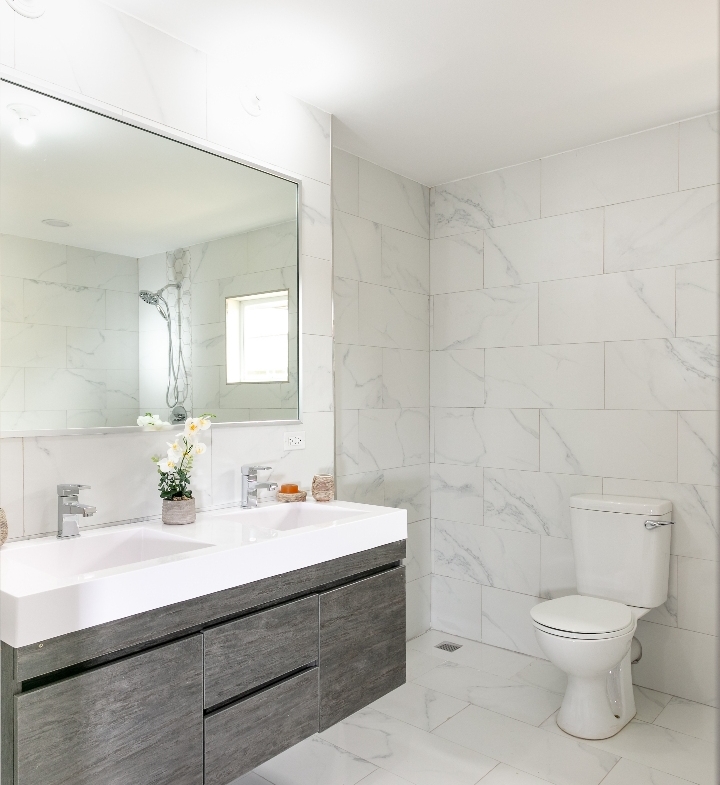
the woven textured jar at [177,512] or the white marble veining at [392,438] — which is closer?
the woven textured jar at [177,512]

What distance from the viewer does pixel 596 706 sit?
8.18 feet

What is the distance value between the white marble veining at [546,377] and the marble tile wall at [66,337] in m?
1.94

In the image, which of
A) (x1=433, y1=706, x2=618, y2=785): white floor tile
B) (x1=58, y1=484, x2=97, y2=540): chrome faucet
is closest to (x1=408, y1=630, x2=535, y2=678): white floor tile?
(x1=433, y1=706, x2=618, y2=785): white floor tile

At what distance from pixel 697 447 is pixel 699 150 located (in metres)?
1.27

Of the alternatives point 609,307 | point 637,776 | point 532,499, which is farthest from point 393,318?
point 637,776

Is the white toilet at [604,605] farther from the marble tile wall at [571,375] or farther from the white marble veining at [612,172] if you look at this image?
the white marble veining at [612,172]

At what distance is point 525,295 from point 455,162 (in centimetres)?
77

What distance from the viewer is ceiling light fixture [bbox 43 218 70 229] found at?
6.06 feet

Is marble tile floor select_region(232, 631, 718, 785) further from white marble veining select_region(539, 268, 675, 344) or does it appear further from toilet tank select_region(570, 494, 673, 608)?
white marble veining select_region(539, 268, 675, 344)

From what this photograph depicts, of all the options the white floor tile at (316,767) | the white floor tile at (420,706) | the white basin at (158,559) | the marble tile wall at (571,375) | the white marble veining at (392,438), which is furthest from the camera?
the white marble veining at (392,438)

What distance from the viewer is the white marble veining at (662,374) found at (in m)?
2.72

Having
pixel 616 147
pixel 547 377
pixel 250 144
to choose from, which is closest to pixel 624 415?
pixel 547 377

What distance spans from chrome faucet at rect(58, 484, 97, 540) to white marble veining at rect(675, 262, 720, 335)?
2.44m

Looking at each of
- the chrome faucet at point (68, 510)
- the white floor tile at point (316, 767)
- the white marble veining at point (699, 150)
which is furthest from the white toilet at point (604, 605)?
the chrome faucet at point (68, 510)
